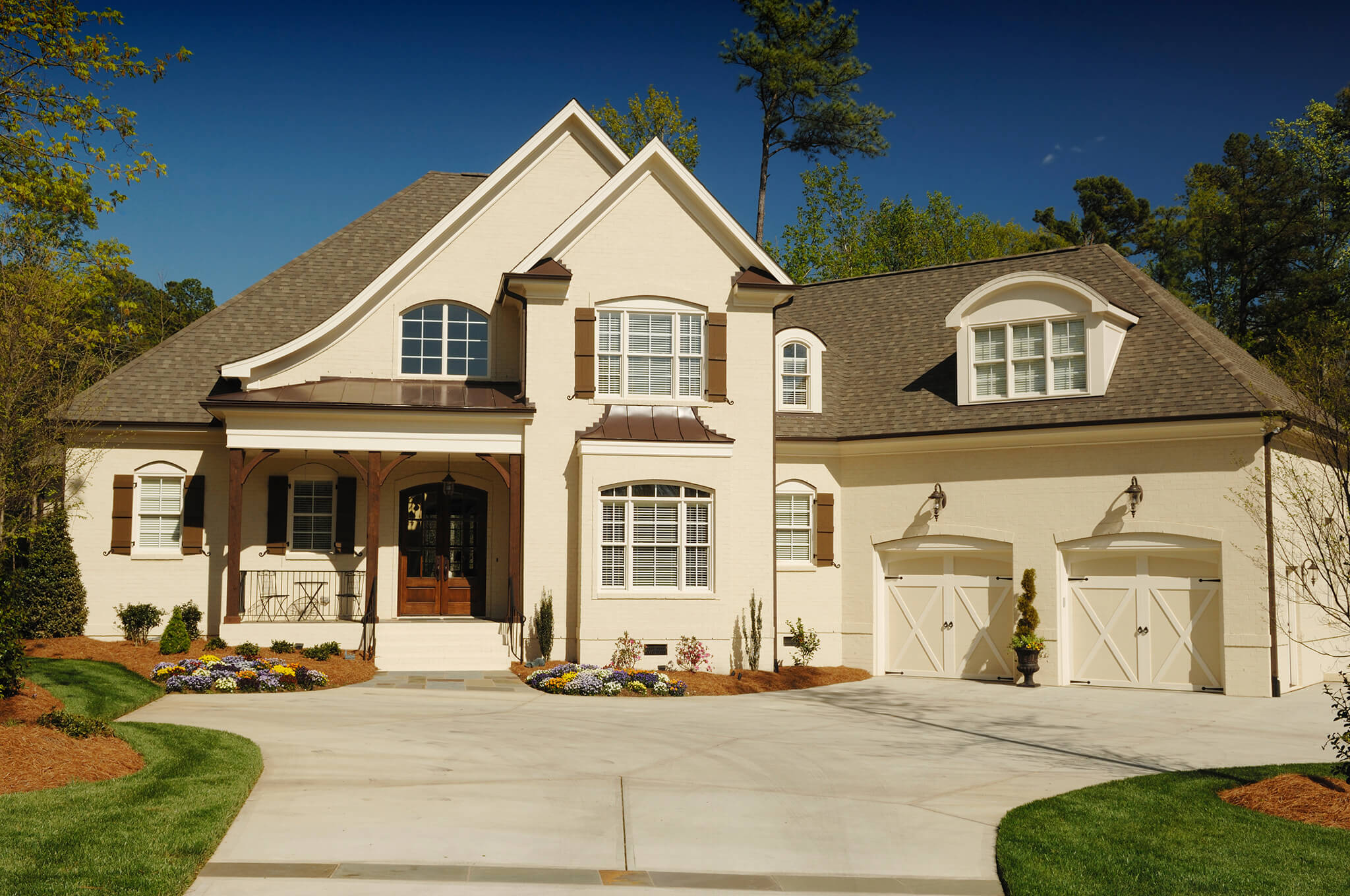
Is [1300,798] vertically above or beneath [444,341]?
beneath

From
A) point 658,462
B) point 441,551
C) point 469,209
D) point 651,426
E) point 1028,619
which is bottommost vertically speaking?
point 1028,619

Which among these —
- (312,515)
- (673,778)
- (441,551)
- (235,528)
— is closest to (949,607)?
(441,551)

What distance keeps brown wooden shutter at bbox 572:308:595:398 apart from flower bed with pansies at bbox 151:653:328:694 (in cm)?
723

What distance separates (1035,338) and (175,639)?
17250 mm

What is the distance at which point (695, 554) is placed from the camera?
20.4m

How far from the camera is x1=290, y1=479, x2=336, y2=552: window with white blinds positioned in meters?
21.9

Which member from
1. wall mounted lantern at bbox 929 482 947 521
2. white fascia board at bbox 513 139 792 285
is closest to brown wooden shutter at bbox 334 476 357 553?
white fascia board at bbox 513 139 792 285

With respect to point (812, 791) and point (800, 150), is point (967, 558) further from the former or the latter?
point (800, 150)

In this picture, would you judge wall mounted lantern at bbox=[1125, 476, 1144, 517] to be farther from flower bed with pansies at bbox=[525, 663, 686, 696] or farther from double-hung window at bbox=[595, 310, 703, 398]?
flower bed with pansies at bbox=[525, 663, 686, 696]

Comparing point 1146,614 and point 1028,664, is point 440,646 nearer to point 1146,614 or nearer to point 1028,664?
point 1028,664

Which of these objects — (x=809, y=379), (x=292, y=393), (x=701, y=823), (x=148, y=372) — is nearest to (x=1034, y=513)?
(x=809, y=379)

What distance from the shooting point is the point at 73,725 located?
35.4ft

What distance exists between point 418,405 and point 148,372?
6.50m

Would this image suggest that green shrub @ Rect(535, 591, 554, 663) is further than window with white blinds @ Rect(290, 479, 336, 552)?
No
